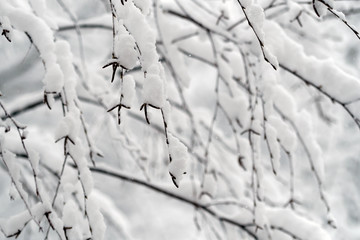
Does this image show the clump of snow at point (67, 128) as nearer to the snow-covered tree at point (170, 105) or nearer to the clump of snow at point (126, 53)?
the snow-covered tree at point (170, 105)

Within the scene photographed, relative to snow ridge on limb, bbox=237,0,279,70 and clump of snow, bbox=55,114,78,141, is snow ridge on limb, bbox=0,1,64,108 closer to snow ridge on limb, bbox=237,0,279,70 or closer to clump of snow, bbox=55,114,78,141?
clump of snow, bbox=55,114,78,141

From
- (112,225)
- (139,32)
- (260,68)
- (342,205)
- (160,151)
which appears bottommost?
(342,205)

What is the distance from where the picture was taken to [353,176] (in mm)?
4973

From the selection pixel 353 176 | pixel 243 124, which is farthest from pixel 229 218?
pixel 353 176

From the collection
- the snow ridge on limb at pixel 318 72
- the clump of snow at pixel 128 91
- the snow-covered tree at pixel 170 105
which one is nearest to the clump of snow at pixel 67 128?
the snow-covered tree at pixel 170 105

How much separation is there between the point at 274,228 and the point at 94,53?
1757mm

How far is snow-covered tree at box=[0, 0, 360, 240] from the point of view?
736 mm

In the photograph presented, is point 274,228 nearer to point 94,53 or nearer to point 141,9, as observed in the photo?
point 141,9

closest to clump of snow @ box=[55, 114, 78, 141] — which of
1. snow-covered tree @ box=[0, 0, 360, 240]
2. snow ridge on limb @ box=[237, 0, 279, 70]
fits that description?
snow-covered tree @ box=[0, 0, 360, 240]

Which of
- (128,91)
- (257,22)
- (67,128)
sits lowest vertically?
(67,128)

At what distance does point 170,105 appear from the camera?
0.82m

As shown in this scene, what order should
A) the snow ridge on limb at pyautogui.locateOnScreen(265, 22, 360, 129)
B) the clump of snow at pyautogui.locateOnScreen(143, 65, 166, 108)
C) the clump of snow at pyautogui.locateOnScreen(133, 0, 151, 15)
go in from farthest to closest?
the snow ridge on limb at pyautogui.locateOnScreen(265, 22, 360, 129) → the clump of snow at pyautogui.locateOnScreen(133, 0, 151, 15) → the clump of snow at pyautogui.locateOnScreen(143, 65, 166, 108)

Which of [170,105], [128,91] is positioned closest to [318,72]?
[170,105]

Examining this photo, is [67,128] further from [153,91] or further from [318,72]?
[318,72]
